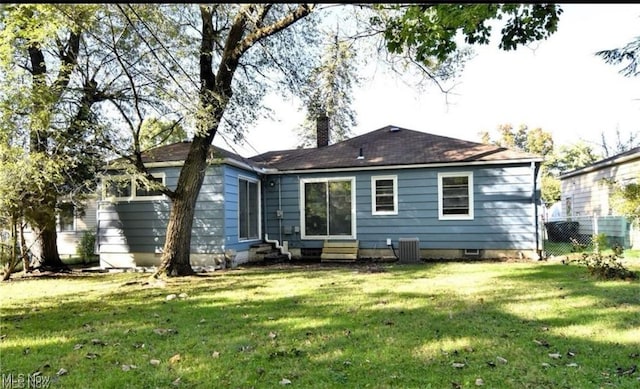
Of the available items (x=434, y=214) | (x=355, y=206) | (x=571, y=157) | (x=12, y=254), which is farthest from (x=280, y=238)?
(x=571, y=157)

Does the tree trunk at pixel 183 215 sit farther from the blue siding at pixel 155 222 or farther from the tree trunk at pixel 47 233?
the tree trunk at pixel 47 233

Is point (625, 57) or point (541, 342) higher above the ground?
point (625, 57)

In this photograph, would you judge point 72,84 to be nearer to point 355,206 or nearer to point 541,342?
point 355,206

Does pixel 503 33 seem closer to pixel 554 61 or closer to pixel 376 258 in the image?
pixel 554 61

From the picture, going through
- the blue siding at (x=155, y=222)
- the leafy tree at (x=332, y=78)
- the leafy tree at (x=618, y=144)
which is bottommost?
the blue siding at (x=155, y=222)

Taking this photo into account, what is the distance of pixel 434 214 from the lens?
11.9 metres

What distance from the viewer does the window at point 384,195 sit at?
12242 mm

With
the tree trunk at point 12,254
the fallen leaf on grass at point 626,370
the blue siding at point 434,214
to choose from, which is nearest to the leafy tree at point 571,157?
the blue siding at point 434,214

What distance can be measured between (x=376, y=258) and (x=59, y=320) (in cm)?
836

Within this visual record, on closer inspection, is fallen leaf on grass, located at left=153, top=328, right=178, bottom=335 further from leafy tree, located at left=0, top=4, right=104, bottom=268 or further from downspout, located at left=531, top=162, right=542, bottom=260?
downspout, located at left=531, top=162, right=542, bottom=260

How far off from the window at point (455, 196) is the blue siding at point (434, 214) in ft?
0.41

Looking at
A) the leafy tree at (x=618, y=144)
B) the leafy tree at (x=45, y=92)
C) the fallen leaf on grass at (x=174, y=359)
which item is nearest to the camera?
the fallen leaf on grass at (x=174, y=359)

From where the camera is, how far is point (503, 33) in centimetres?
477

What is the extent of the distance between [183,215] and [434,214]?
673 cm
